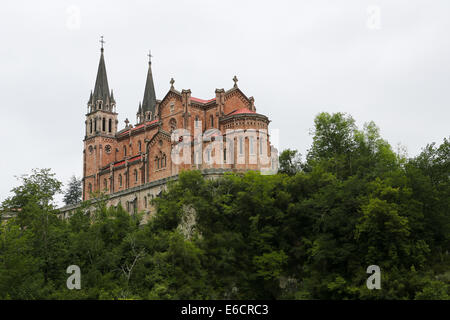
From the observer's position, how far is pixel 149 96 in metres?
105

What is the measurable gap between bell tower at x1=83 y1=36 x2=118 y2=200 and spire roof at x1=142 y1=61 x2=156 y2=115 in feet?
35.1

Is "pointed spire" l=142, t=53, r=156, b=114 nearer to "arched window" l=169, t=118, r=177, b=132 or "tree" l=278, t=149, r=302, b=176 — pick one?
"arched window" l=169, t=118, r=177, b=132

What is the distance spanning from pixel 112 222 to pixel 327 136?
81.1 ft

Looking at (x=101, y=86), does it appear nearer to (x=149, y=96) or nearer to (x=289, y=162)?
(x=149, y=96)

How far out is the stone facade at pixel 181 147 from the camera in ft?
222

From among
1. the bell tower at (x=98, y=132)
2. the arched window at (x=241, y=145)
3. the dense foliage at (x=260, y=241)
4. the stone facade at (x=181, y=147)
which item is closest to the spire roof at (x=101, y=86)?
the bell tower at (x=98, y=132)

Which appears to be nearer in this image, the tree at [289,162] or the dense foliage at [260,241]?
the dense foliage at [260,241]

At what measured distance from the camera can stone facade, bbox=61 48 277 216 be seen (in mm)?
67625

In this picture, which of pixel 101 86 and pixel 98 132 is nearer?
pixel 98 132

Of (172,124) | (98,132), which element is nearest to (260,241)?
(172,124)

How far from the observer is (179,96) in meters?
73.9

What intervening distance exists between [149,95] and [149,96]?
0.22 meters

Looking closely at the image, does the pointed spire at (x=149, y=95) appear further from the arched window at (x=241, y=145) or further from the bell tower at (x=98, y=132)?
the arched window at (x=241, y=145)
